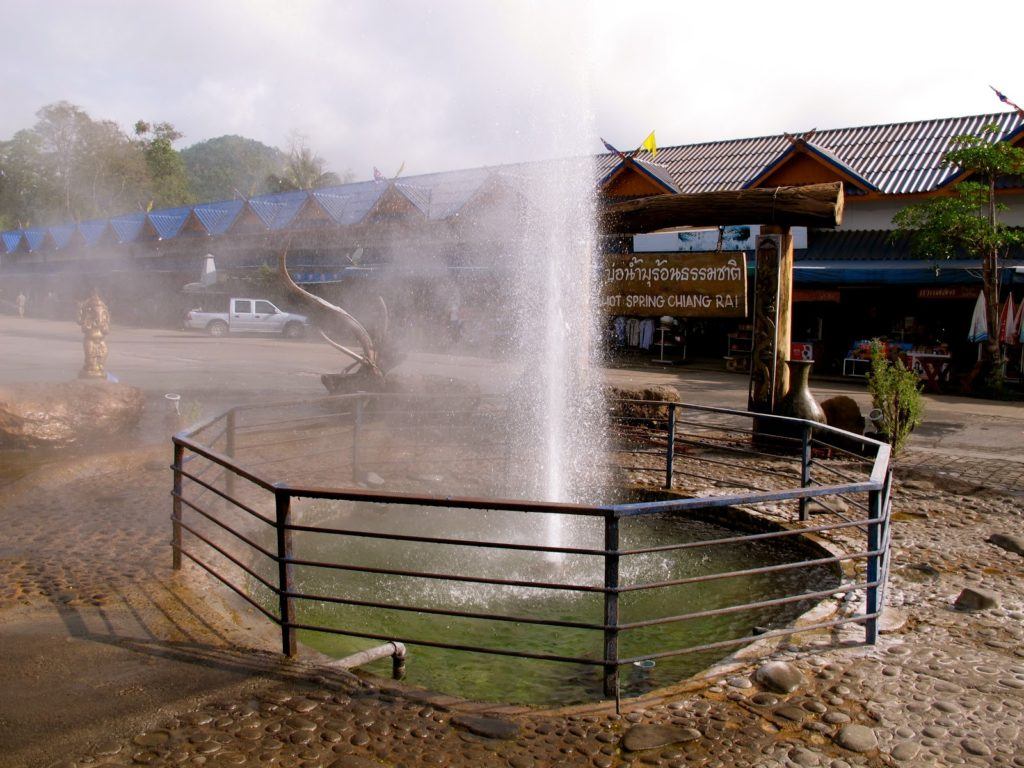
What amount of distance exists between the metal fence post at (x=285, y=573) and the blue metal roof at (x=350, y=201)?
26071 mm

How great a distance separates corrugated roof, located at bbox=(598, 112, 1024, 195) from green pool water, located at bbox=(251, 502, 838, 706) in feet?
54.0

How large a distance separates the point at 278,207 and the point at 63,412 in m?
23.5

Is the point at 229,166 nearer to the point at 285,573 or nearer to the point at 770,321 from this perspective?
the point at 770,321

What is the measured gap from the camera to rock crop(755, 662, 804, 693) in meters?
3.70

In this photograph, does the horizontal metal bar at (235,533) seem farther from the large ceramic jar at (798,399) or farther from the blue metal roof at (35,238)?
the blue metal roof at (35,238)

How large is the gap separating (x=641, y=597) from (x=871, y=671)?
2067 millimetres

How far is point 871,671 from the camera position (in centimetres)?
391

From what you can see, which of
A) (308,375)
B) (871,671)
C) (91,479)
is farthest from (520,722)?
(308,375)

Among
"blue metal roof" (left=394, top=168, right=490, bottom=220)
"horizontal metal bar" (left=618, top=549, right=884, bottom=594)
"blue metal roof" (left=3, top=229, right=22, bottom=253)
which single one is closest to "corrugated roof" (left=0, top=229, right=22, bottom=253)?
"blue metal roof" (left=3, top=229, right=22, bottom=253)

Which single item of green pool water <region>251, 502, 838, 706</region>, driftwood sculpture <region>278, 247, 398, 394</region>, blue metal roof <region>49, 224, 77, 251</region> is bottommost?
green pool water <region>251, 502, 838, 706</region>

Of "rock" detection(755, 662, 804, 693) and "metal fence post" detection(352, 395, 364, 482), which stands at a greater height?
"metal fence post" detection(352, 395, 364, 482)

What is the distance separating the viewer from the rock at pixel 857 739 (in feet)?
10.5

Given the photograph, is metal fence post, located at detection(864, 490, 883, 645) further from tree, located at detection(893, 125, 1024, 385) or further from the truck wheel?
the truck wheel

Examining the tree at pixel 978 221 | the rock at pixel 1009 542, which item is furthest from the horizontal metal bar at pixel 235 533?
the tree at pixel 978 221
